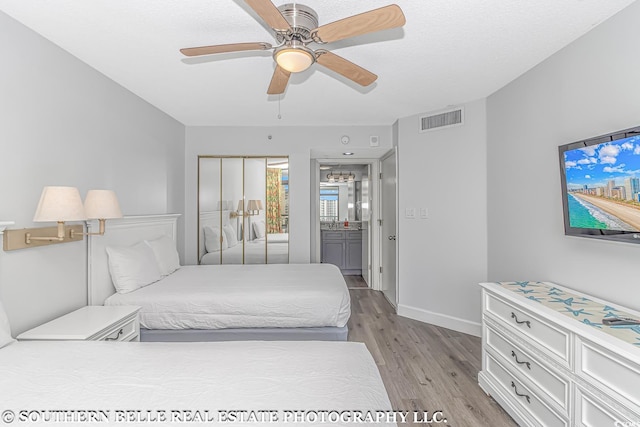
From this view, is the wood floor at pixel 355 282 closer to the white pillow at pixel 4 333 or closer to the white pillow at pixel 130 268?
the white pillow at pixel 130 268

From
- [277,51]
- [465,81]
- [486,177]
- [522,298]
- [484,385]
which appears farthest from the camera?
[486,177]

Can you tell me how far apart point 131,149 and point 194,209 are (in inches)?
55.5

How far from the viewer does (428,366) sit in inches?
109

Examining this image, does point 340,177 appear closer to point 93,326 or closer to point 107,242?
point 107,242

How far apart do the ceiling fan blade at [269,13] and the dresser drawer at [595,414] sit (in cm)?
221

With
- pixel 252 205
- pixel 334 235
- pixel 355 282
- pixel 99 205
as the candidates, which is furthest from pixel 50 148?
pixel 334 235

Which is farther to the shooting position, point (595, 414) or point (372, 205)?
point (372, 205)

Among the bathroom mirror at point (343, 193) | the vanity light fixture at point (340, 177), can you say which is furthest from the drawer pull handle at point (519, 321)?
the vanity light fixture at point (340, 177)

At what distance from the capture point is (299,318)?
264 cm

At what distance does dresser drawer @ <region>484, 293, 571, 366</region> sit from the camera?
1631 millimetres

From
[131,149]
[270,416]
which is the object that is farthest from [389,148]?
[270,416]

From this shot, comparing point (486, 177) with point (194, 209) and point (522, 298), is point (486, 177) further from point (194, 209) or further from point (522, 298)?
point (194, 209)

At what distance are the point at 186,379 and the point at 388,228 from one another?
3898 millimetres

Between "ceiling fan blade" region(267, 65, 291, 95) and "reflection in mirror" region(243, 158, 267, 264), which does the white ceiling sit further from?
"reflection in mirror" region(243, 158, 267, 264)
